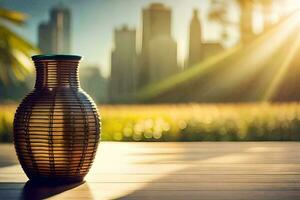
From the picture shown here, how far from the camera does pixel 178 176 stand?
10.8 feet

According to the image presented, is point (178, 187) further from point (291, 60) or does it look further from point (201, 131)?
point (291, 60)

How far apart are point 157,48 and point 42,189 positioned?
60385mm

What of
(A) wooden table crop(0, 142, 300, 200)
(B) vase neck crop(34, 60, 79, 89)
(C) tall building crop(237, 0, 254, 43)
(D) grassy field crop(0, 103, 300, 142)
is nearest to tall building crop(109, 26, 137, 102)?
(C) tall building crop(237, 0, 254, 43)

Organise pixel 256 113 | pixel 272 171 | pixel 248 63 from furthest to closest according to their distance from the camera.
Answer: pixel 248 63
pixel 256 113
pixel 272 171

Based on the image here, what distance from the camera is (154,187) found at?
2881 mm

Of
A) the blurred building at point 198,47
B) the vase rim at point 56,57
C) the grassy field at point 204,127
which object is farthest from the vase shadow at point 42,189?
the blurred building at point 198,47

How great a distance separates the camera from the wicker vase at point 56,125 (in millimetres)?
2928

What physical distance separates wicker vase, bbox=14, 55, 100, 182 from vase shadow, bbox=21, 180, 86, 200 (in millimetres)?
47

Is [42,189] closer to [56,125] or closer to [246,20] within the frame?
[56,125]

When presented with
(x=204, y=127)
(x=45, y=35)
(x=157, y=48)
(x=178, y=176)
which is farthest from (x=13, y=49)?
(x=157, y=48)

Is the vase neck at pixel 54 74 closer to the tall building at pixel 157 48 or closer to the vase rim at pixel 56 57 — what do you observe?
the vase rim at pixel 56 57

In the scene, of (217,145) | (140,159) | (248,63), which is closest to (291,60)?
(248,63)

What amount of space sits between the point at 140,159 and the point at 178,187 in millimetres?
1370

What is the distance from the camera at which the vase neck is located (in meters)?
3.04
